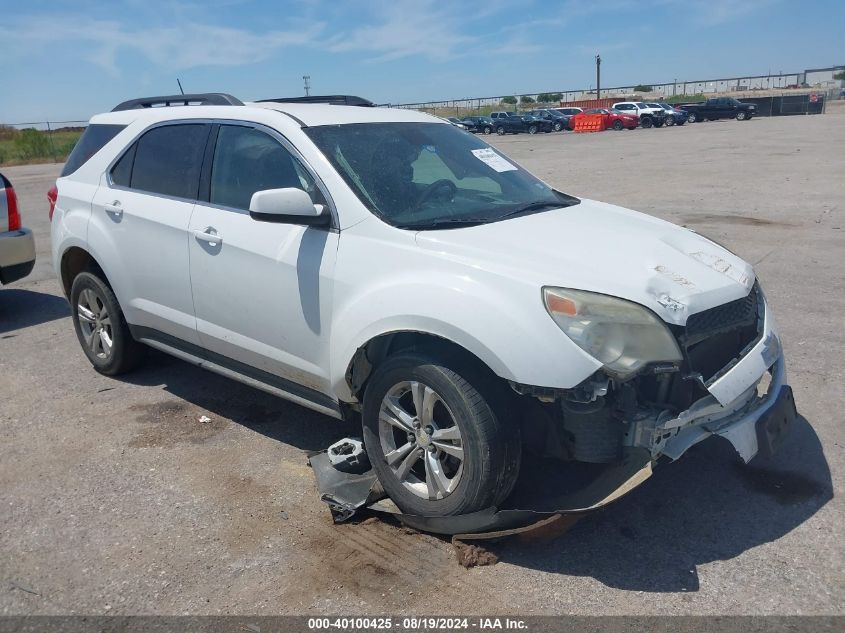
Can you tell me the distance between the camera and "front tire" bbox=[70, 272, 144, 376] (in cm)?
513

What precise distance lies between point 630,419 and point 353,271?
1404 mm

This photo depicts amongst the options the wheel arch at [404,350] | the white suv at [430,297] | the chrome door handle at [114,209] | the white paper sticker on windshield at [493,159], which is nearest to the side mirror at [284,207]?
the white suv at [430,297]

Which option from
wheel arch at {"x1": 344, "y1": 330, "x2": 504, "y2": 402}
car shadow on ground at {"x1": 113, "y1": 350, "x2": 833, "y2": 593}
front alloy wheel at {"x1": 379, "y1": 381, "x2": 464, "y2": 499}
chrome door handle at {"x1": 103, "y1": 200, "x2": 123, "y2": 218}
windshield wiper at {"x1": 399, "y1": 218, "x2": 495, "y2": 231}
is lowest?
car shadow on ground at {"x1": 113, "y1": 350, "x2": 833, "y2": 593}

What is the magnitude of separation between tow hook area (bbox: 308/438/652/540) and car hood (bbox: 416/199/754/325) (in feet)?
2.24

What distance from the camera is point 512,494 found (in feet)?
11.2

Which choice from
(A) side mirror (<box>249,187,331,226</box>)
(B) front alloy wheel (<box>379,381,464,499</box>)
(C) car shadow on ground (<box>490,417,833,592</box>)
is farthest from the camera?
(A) side mirror (<box>249,187,331,226</box>)

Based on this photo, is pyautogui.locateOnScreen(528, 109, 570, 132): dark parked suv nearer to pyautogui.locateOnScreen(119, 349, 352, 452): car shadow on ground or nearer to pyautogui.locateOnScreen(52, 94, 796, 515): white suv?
pyautogui.locateOnScreen(119, 349, 352, 452): car shadow on ground

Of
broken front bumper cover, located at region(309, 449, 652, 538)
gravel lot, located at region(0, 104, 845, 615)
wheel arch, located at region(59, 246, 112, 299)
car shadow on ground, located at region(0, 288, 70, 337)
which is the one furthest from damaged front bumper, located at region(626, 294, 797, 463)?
car shadow on ground, located at region(0, 288, 70, 337)

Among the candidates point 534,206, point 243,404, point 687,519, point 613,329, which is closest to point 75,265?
point 243,404

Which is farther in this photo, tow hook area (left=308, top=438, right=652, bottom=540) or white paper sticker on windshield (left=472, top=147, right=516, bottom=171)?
white paper sticker on windshield (left=472, top=147, right=516, bottom=171)

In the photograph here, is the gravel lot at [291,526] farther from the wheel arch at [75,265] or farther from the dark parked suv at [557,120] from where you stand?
the dark parked suv at [557,120]

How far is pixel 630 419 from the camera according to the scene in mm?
3008

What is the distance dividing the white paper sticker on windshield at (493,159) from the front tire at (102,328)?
2.63 meters

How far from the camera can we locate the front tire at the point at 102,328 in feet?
16.8
